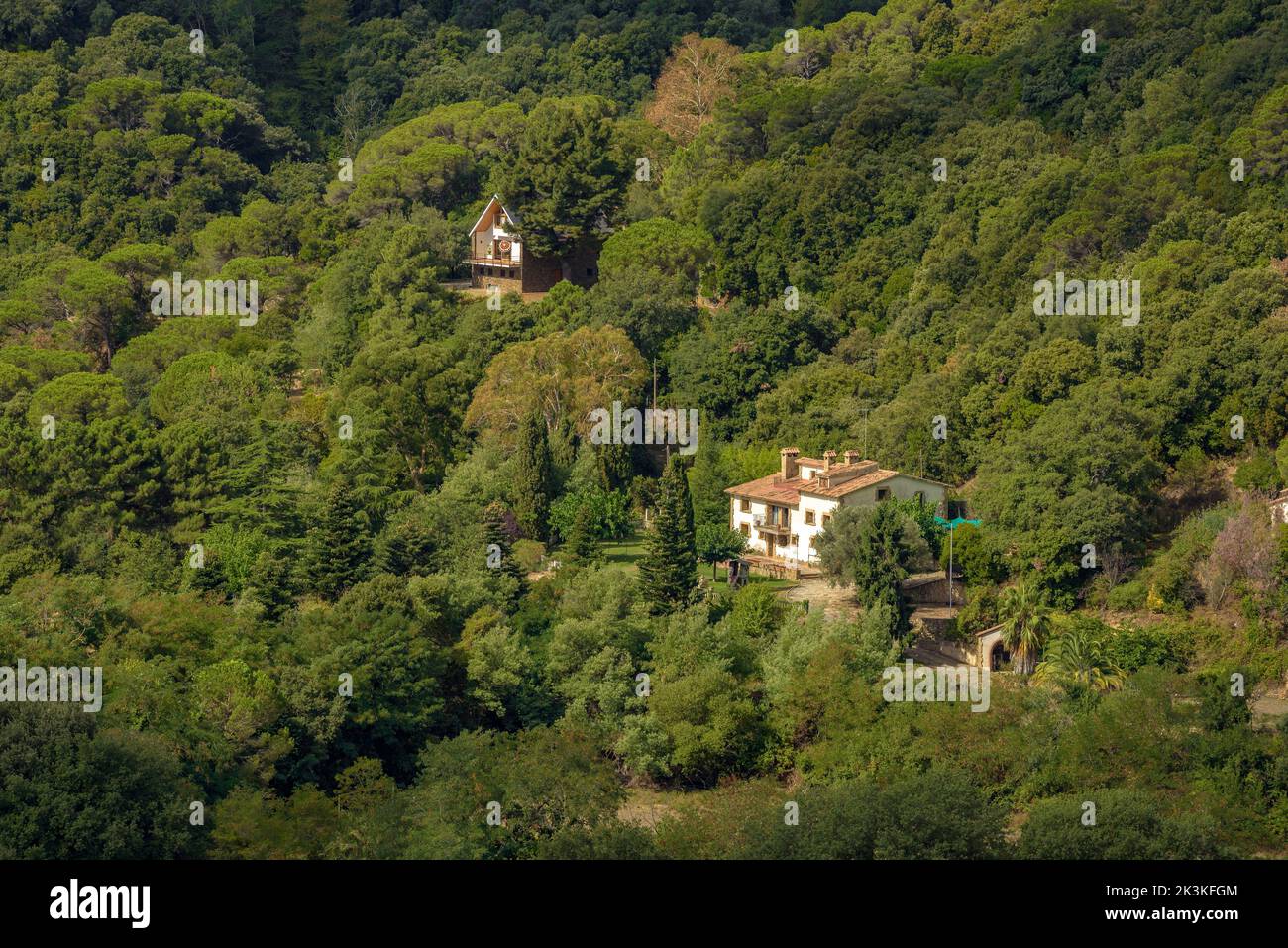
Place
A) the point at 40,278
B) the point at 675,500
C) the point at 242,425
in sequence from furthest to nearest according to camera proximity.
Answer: the point at 40,278 → the point at 242,425 → the point at 675,500

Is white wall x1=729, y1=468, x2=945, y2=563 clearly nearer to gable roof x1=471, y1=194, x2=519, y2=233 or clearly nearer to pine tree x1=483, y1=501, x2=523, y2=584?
pine tree x1=483, y1=501, x2=523, y2=584

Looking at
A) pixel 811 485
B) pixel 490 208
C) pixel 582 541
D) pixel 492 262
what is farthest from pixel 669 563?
pixel 490 208

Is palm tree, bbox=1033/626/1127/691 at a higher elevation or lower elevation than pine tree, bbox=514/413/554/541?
lower

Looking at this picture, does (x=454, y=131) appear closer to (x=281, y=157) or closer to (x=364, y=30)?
(x=281, y=157)

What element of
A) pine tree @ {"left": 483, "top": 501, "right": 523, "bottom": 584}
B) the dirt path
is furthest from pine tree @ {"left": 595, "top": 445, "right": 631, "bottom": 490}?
the dirt path

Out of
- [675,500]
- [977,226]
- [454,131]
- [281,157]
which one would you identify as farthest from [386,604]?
[281,157]

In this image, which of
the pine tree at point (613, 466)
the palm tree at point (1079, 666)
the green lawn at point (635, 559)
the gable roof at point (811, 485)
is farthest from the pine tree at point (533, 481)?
→ the palm tree at point (1079, 666)

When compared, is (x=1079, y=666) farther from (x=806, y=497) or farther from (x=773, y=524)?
(x=773, y=524)
